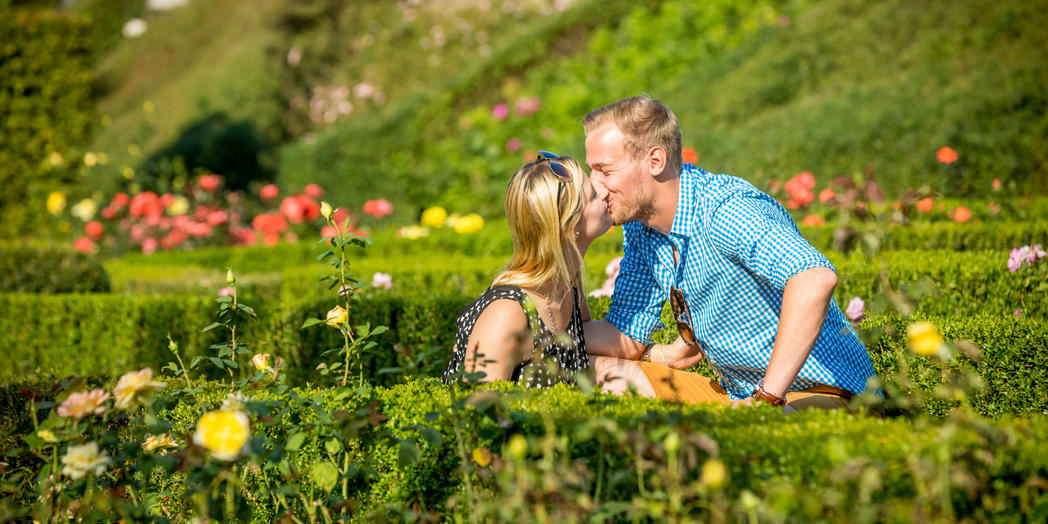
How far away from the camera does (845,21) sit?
39.2ft

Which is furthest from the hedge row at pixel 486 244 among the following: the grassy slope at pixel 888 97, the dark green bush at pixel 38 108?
the dark green bush at pixel 38 108

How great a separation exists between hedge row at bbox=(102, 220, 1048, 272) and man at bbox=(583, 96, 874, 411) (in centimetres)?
104

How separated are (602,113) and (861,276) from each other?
235 cm

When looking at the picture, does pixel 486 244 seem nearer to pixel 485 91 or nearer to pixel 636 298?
pixel 636 298

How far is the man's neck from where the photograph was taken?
3.37m

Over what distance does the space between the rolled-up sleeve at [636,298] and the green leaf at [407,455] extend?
5.01ft

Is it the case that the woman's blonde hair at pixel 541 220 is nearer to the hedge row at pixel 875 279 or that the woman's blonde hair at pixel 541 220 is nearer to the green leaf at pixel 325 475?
the green leaf at pixel 325 475

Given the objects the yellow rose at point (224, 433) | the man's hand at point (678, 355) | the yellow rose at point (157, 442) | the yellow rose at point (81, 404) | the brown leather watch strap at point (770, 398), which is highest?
the yellow rose at point (81, 404)

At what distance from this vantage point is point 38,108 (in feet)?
55.5

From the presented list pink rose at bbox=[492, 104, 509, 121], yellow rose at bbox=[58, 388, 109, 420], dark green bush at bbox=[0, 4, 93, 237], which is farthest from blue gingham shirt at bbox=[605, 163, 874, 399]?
dark green bush at bbox=[0, 4, 93, 237]

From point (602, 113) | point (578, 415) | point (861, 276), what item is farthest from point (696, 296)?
point (861, 276)

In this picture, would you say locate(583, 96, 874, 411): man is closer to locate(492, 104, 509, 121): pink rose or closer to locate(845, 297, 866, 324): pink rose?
locate(845, 297, 866, 324): pink rose

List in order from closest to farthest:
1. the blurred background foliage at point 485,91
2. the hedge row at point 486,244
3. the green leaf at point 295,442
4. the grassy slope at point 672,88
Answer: the green leaf at point 295,442
the hedge row at point 486,244
the grassy slope at point 672,88
the blurred background foliage at point 485,91

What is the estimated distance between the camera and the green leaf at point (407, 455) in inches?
92.7
